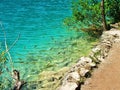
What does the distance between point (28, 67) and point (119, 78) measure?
8781 millimetres

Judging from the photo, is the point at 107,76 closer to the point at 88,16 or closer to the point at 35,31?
the point at 88,16

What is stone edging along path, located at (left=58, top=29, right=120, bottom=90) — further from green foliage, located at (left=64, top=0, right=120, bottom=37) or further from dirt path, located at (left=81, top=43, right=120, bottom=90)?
green foliage, located at (left=64, top=0, right=120, bottom=37)

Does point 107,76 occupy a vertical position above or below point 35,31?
above

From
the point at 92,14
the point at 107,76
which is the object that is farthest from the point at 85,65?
the point at 92,14

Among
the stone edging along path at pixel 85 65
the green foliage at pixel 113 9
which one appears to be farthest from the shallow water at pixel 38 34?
the green foliage at pixel 113 9

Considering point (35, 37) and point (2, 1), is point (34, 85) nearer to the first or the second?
point (35, 37)

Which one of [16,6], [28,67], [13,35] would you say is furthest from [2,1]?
[28,67]

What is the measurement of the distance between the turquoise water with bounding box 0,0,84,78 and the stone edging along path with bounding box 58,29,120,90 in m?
4.71

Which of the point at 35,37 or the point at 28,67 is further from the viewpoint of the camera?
the point at 35,37

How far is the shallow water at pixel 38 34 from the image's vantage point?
88.3 ft

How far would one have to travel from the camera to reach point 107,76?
19.7 metres

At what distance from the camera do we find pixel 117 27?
1188 inches

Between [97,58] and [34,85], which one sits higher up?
[97,58]

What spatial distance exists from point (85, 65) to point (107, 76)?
1.62m
